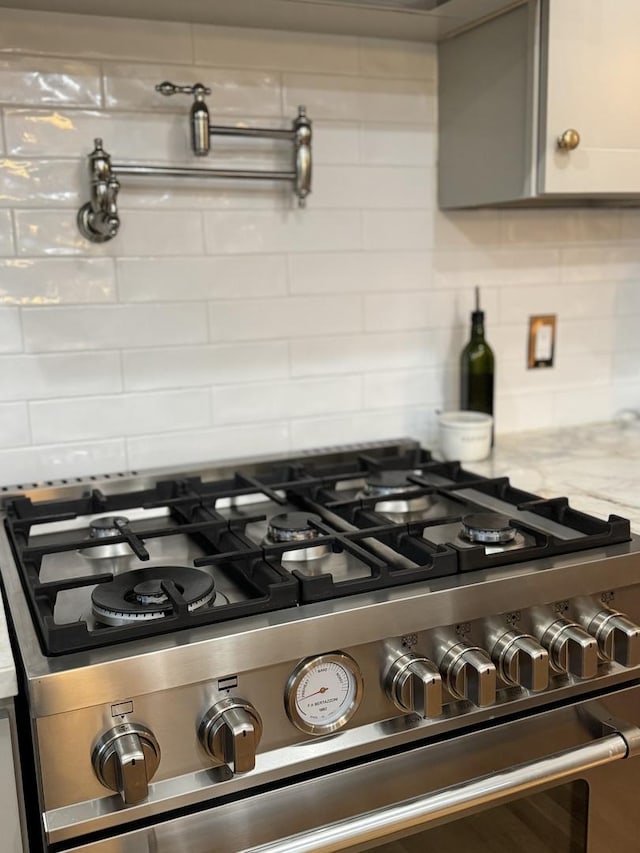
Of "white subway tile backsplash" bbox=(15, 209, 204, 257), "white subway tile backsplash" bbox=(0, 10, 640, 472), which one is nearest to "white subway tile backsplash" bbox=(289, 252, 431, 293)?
"white subway tile backsplash" bbox=(0, 10, 640, 472)

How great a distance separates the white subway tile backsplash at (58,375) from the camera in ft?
5.03

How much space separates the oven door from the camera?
1014mm

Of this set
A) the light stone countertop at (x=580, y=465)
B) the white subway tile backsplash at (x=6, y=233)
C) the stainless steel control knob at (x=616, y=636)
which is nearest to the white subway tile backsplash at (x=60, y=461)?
the white subway tile backsplash at (x=6, y=233)

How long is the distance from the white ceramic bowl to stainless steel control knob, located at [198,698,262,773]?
2.82 feet

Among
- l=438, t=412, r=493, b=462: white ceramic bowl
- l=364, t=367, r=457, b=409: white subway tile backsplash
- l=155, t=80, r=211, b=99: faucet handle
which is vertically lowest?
l=438, t=412, r=493, b=462: white ceramic bowl

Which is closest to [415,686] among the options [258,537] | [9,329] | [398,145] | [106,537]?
[258,537]

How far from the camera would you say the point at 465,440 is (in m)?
1.73

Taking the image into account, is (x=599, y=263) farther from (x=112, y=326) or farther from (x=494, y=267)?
(x=112, y=326)

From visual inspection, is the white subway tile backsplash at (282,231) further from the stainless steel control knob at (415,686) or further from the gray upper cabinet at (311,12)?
the stainless steel control knob at (415,686)

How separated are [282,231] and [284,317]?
173mm

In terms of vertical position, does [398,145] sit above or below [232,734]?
above

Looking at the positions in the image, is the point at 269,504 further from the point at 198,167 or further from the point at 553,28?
the point at 553,28

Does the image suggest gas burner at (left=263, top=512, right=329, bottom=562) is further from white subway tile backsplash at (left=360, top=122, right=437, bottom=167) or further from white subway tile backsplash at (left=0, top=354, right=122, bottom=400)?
white subway tile backsplash at (left=360, top=122, right=437, bottom=167)

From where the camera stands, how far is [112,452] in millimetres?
1638
